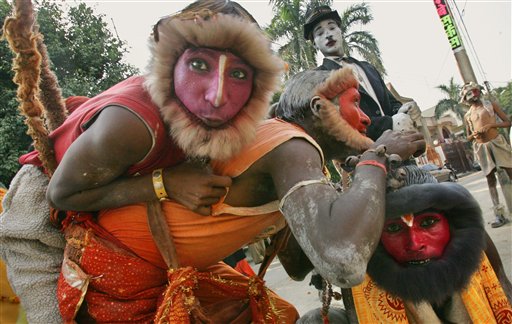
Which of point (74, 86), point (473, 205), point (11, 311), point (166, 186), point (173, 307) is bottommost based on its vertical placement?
point (473, 205)

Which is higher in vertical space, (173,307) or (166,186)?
(166,186)

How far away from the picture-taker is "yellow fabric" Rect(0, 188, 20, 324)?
190cm

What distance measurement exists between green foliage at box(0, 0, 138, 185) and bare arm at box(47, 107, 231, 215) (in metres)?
7.07

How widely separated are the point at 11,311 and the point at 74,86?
290 inches

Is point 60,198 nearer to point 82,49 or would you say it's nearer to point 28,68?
point 28,68

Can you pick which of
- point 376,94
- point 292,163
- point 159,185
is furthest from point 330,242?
point 376,94

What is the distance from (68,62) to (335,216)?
385 inches

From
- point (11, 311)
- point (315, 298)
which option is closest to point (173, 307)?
point (11, 311)

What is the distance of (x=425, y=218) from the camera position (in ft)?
5.84

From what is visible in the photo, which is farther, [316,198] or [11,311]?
[11,311]

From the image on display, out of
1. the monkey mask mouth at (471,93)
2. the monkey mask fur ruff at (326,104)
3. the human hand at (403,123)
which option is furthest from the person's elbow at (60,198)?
the monkey mask mouth at (471,93)

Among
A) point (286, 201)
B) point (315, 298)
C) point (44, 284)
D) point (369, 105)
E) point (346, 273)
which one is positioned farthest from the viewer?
point (315, 298)

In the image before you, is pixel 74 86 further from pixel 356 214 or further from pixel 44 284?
pixel 356 214

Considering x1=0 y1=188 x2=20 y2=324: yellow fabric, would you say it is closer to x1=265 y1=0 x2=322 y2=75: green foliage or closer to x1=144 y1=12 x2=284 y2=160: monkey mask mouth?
x1=144 y1=12 x2=284 y2=160: monkey mask mouth
